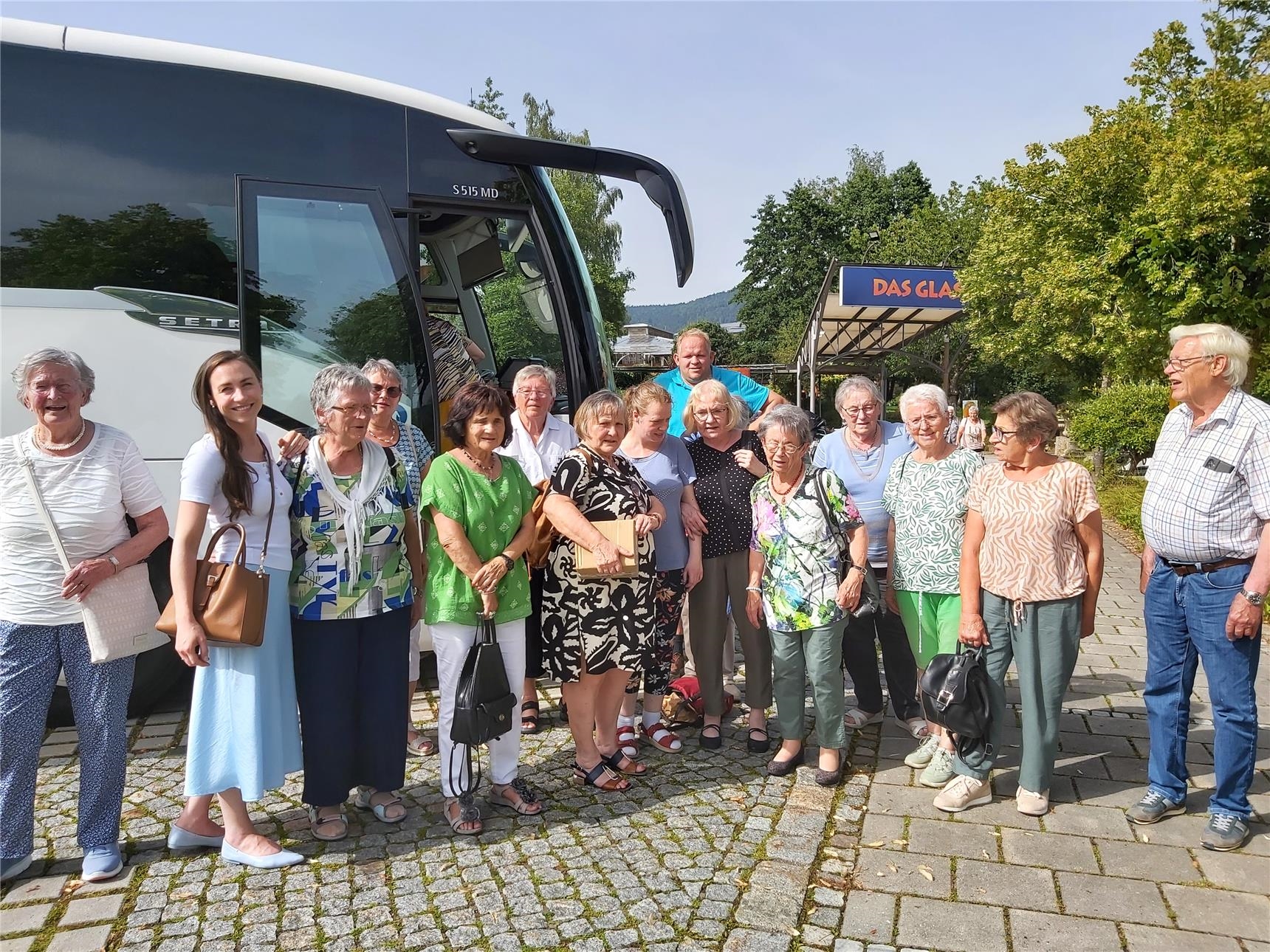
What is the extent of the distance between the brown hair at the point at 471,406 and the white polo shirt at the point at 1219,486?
8.36 ft

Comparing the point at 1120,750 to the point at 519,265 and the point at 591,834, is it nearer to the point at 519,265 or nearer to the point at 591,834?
the point at 591,834

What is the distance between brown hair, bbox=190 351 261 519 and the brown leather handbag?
0.09 meters

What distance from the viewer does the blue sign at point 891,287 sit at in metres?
16.7

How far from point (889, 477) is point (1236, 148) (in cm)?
1111

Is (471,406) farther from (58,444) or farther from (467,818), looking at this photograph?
(467,818)

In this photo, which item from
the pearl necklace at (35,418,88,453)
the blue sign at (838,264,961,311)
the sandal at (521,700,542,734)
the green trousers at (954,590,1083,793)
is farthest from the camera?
the blue sign at (838,264,961,311)

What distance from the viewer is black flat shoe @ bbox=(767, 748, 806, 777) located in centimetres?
429

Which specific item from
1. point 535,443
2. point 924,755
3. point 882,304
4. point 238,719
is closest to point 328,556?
point 238,719

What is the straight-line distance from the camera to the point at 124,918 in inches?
121

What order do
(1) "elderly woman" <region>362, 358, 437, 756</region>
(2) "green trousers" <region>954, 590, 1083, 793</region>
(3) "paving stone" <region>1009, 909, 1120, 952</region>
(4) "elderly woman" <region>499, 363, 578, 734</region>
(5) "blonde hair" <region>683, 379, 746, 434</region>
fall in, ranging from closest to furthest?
(3) "paving stone" <region>1009, 909, 1120, 952</region>
(2) "green trousers" <region>954, 590, 1083, 793</region>
(1) "elderly woman" <region>362, 358, 437, 756</region>
(4) "elderly woman" <region>499, 363, 578, 734</region>
(5) "blonde hair" <region>683, 379, 746, 434</region>

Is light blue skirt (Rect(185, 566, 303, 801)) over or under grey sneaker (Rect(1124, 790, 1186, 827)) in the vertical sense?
over

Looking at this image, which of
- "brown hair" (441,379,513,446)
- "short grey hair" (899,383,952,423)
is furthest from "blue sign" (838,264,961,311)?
"brown hair" (441,379,513,446)

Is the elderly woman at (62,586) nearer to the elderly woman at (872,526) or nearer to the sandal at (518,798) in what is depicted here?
Result: the sandal at (518,798)

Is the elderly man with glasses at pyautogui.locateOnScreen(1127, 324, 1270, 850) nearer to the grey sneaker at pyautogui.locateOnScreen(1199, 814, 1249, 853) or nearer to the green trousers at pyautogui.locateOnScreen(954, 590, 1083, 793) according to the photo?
the grey sneaker at pyautogui.locateOnScreen(1199, 814, 1249, 853)
